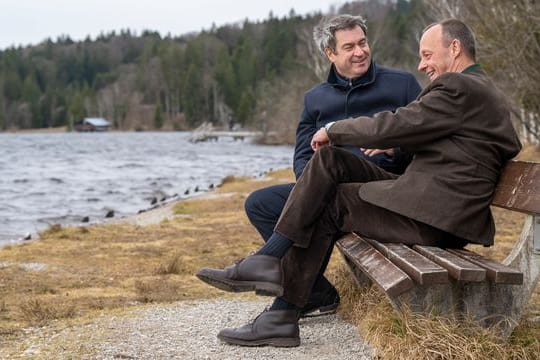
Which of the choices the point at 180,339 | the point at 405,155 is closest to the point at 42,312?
the point at 180,339

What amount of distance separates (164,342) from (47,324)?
1.27 meters

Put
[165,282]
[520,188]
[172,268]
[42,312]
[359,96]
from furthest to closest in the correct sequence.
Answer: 1. [172,268]
2. [165,282]
3. [42,312]
4. [359,96]
5. [520,188]

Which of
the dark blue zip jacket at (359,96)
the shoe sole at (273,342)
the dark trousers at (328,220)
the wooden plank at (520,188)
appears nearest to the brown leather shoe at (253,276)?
the dark trousers at (328,220)

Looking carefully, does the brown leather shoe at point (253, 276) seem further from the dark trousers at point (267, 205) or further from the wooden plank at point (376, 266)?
the dark trousers at point (267, 205)

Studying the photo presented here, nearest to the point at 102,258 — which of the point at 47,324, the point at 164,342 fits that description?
the point at 47,324

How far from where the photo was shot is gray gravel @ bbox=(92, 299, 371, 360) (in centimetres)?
468

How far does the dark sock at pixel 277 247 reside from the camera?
4.59 meters

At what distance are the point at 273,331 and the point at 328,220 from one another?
2.55 ft

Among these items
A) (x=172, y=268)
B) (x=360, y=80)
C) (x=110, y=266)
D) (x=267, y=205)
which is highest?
(x=360, y=80)

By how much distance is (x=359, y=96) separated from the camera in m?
5.46

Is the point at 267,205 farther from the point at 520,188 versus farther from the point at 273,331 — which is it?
the point at 520,188

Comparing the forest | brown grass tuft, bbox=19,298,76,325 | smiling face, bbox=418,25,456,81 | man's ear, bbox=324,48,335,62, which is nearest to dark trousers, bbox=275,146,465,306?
smiling face, bbox=418,25,456,81

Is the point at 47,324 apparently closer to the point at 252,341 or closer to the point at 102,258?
the point at 252,341

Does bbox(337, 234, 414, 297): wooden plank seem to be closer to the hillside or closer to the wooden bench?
the wooden bench
